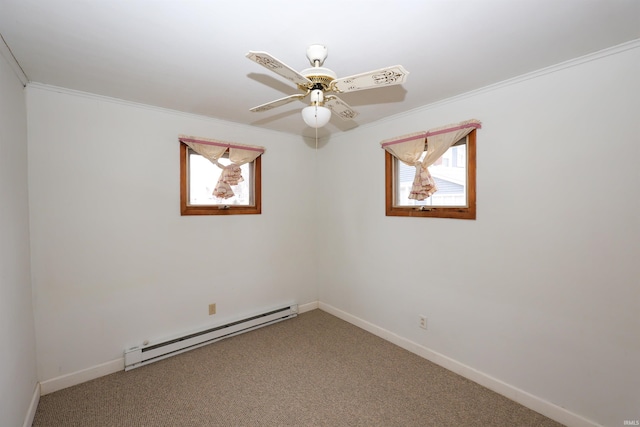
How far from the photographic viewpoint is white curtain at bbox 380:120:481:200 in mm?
2412

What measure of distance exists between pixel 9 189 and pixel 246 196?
1.96 m

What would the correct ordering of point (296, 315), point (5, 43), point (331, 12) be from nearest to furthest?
point (331, 12) → point (5, 43) → point (296, 315)

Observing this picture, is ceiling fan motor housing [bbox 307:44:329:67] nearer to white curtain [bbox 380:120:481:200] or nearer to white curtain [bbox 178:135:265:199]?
white curtain [bbox 380:120:481:200]

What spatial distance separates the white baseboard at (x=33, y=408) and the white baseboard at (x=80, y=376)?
7cm

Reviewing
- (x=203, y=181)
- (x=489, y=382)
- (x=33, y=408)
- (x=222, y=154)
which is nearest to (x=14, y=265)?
(x=33, y=408)

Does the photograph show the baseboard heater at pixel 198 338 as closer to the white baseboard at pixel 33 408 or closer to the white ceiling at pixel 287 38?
the white baseboard at pixel 33 408

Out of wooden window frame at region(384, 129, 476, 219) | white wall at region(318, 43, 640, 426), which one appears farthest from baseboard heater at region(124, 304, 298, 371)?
wooden window frame at region(384, 129, 476, 219)

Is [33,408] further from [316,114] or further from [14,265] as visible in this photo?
[316,114]

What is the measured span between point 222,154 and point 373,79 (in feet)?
6.91

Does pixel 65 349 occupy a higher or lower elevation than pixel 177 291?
lower

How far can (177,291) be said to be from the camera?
2842mm

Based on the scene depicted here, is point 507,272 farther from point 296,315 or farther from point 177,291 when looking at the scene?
point 177,291

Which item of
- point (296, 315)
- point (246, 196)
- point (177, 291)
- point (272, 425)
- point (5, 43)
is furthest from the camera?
point (296, 315)

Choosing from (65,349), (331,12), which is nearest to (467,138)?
(331,12)
